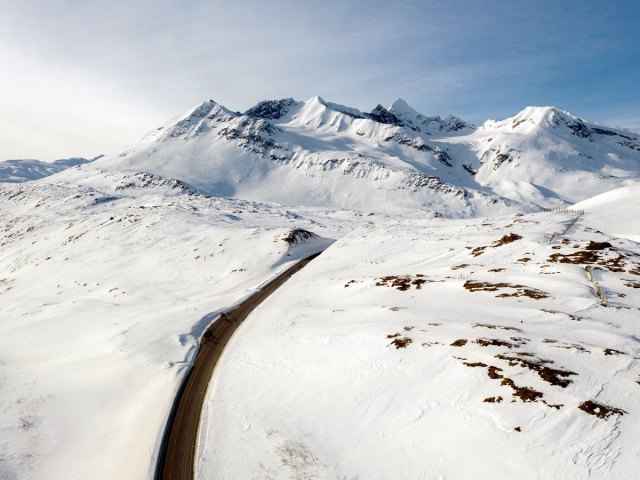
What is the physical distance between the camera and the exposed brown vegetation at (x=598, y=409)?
549 inches

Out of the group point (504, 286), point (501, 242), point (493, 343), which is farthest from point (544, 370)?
point (501, 242)

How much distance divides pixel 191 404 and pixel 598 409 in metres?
21.5

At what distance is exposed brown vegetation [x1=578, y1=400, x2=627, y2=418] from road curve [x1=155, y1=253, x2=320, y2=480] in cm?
1786

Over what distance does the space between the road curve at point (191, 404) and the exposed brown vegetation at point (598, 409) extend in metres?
17.9

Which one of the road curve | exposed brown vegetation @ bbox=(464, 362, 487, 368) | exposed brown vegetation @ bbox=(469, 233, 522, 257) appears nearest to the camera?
exposed brown vegetation @ bbox=(464, 362, 487, 368)

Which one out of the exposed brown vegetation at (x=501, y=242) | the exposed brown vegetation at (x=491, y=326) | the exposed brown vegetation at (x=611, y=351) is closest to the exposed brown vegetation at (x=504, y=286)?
the exposed brown vegetation at (x=491, y=326)

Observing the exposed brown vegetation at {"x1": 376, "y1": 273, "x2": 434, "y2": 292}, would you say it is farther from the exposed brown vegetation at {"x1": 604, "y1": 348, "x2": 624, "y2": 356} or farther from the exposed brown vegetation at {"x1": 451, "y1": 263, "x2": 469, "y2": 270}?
the exposed brown vegetation at {"x1": 604, "y1": 348, "x2": 624, "y2": 356}

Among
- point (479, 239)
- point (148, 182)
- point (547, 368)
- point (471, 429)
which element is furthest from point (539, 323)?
point (148, 182)

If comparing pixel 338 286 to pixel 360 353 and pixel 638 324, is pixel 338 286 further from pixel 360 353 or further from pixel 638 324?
pixel 638 324

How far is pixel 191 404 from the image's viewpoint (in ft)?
76.1

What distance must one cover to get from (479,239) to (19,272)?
7891 centimetres

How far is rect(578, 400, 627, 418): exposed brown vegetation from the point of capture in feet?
45.7

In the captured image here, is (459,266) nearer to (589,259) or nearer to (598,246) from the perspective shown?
(589,259)

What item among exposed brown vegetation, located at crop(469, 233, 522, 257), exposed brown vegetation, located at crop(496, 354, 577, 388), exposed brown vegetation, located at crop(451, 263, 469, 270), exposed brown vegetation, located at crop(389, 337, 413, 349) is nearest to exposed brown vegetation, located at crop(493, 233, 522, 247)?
exposed brown vegetation, located at crop(469, 233, 522, 257)
